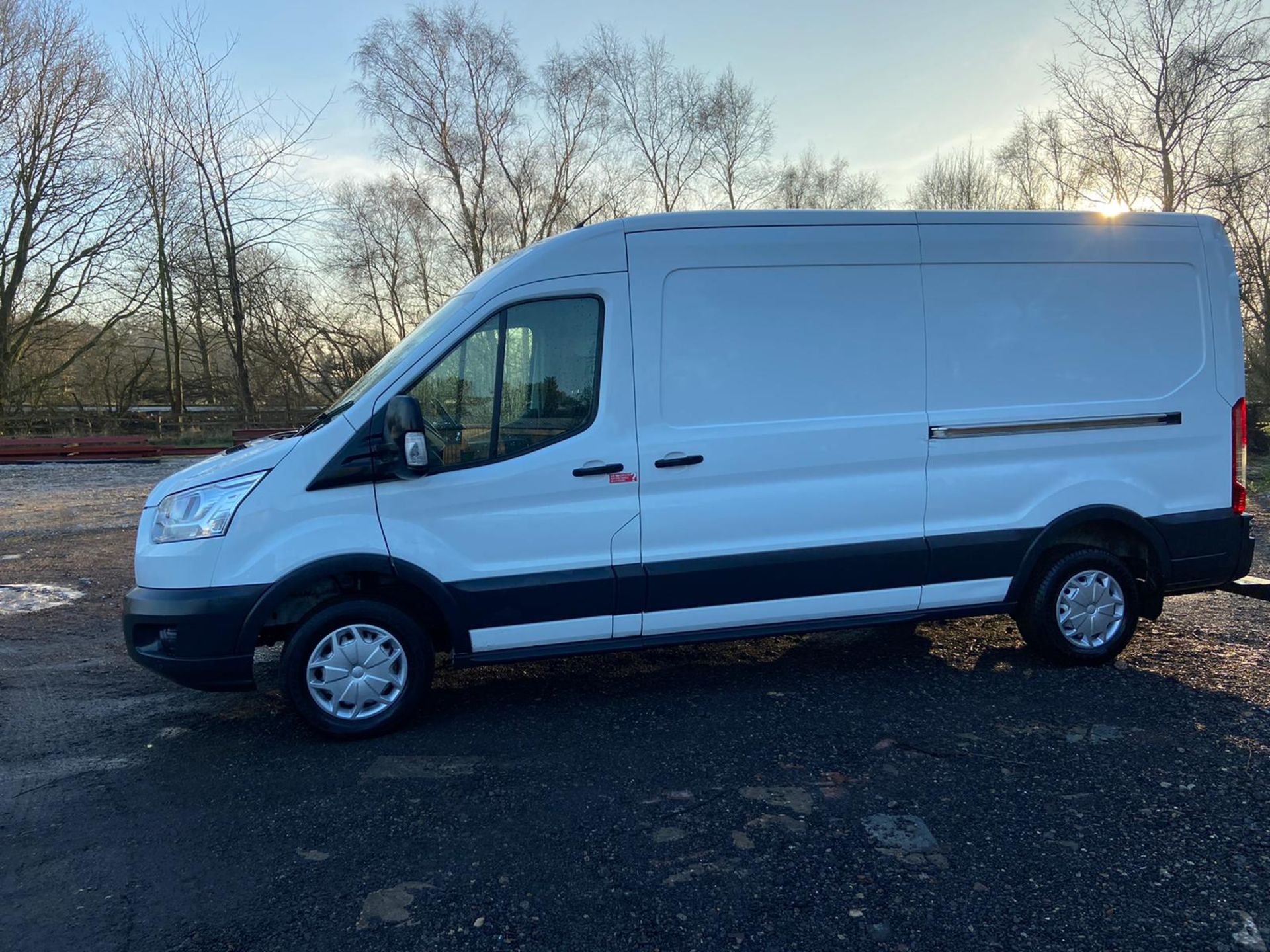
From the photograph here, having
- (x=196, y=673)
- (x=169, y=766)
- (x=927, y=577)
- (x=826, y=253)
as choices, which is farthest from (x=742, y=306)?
(x=169, y=766)

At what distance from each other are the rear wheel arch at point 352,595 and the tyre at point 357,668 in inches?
3.9

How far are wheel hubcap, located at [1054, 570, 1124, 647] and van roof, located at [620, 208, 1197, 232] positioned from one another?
6.62ft

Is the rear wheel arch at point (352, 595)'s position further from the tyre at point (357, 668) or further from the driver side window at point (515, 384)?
the driver side window at point (515, 384)

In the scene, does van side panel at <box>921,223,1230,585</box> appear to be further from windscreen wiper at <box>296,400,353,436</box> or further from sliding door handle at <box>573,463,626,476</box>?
windscreen wiper at <box>296,400,353,436</box>

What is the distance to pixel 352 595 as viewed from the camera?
13.3ft

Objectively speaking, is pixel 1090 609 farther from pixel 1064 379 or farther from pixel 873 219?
pixel 873 219

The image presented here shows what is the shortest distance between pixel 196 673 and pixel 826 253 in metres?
3.74

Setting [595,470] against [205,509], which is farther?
[595,470]

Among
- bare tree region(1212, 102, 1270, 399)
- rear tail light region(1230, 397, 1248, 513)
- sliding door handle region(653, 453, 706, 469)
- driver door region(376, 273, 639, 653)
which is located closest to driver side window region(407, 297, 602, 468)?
driver door region(376, 273, 639, 653)

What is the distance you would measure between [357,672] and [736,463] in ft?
6.96

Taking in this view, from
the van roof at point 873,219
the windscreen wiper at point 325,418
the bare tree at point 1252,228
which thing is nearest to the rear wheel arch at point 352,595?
the windscreen wiper at point 325,418

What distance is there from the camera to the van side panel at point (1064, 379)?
4.48 m

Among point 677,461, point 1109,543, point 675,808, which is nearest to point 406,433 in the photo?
point 677,461

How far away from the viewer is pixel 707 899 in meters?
2.69
